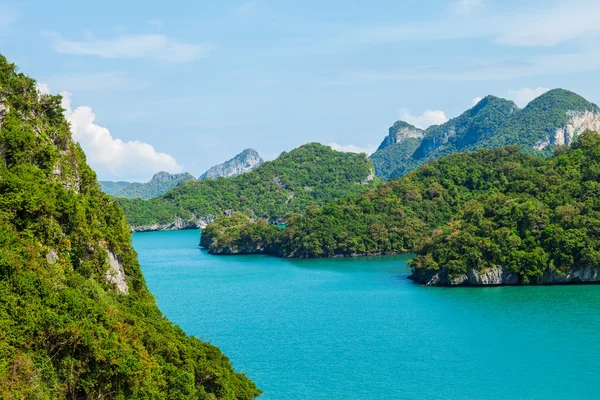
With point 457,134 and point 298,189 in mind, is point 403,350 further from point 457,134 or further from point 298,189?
point 457,134

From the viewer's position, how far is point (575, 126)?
15575cm

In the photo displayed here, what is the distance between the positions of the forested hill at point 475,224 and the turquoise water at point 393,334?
6.27ft

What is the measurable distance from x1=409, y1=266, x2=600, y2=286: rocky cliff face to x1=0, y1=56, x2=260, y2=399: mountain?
27.4m

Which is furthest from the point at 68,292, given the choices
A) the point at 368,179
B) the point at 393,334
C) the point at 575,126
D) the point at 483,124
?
the point at 483,124

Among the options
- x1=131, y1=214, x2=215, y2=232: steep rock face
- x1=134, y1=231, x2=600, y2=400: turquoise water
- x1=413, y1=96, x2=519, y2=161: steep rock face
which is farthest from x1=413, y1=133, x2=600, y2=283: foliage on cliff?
x1=413, y1=96, x2=519, y2=161: steep rock face

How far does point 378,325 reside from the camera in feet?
124

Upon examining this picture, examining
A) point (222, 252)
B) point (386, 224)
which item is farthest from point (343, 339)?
point (222, 252)

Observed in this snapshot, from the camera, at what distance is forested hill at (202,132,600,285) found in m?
47.7

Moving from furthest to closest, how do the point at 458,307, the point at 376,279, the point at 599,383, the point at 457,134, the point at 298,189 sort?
the point at 457,134 < the point at 298,189 < the point at 376,279 < the point at 458,307 < the point at 599,383

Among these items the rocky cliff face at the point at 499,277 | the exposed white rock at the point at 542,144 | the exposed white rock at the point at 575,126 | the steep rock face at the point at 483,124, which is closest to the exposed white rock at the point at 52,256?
the rocky cliff face at the point at 499,277

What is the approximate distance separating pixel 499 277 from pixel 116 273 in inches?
1242

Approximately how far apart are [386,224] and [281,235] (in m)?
13.3

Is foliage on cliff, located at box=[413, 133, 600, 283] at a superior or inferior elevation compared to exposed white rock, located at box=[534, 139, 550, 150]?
inferior

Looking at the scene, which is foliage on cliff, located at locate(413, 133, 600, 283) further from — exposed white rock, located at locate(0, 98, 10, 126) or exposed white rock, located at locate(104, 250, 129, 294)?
exposed white rock, located at locate(0, 98, 10, 126)
